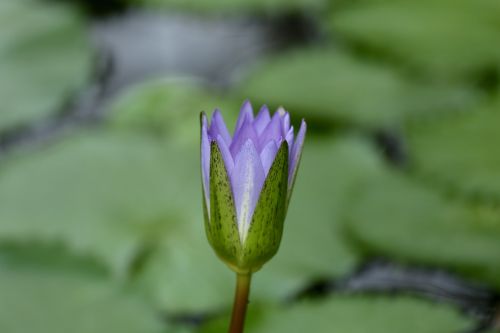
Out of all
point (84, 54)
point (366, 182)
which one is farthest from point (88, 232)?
point (84, 54)

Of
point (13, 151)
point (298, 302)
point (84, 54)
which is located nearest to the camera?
point (298, 302)

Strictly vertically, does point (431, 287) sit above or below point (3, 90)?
below

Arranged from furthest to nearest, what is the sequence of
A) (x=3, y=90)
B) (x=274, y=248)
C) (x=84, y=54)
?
(x=84, y=54), (x=3, y=90), (x=274, y=248)

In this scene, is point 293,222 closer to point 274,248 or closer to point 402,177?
point 402,177

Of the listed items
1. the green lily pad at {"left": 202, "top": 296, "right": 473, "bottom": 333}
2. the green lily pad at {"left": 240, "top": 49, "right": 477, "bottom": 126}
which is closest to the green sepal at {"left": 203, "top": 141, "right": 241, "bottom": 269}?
the green lily pad at {"left": 202, "top": 296, "right": 473, "bottom": 333}

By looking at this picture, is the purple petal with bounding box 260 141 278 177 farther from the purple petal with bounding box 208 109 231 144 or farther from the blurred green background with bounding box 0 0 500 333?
the blurred green background with bounding box 0 0 500 333

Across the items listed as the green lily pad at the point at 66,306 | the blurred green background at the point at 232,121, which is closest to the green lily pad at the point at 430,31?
the blurred green background at the point at 232,121

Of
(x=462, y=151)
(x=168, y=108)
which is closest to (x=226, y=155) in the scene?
(x=462, y=151)
